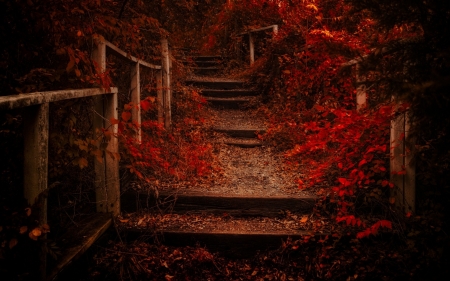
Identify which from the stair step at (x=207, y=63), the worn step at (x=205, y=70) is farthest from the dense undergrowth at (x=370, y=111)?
the stair step at (x=207, y=63)

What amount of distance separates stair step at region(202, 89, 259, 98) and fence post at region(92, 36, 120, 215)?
5.44 meters

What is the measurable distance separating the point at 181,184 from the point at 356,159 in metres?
2.10

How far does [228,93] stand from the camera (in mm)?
9289

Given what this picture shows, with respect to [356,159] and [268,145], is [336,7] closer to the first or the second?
[268,145]

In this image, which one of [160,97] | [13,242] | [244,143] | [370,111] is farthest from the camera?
[244,143]

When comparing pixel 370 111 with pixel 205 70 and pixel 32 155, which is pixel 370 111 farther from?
pixel 205 70

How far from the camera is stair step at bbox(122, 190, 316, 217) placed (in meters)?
4.25

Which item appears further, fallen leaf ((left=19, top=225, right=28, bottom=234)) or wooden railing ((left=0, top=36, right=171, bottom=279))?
wooden railing ((left=0, top=36, right=171, bottom=279))

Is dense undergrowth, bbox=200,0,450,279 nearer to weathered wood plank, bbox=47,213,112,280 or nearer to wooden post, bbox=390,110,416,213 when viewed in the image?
wooden post, bbox=390,110,416,213

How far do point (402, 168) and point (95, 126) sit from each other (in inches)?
121

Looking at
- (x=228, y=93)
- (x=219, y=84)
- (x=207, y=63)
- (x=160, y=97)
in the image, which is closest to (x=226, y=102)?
(x=228, y=93)

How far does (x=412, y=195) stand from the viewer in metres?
3.71

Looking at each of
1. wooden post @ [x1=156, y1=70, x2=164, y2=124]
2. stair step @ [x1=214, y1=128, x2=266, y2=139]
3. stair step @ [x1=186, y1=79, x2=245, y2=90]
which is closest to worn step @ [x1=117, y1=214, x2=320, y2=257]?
wooden post @ [x1=156, y1=70, x2=164, y2=124]

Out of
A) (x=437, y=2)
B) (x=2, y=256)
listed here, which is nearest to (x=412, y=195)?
(x=437, y=2)
